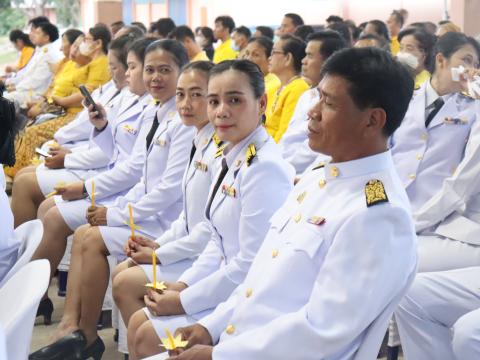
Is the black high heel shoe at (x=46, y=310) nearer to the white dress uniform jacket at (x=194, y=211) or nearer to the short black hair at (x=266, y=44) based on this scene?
the white dress uniform jacket at (x=194, y=211)

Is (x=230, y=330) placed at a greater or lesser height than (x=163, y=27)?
lesser

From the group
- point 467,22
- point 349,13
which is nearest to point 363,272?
point 467,22

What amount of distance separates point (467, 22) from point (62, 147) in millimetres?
6306

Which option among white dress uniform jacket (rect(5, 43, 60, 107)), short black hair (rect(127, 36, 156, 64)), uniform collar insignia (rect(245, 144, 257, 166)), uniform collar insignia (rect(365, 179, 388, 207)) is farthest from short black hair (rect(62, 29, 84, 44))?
uniform collar insignia (rect(365, 179, 388, 207))

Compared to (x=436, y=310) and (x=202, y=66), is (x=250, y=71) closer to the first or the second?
(x=202, y=66)

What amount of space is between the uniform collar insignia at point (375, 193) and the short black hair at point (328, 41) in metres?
2.51

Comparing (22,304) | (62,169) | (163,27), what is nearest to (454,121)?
(22,304)

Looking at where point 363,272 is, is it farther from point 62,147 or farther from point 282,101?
point 62,147

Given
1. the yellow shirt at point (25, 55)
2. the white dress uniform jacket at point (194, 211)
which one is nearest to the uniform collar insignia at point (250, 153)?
the white dress uniform jacket at point (194, 211)

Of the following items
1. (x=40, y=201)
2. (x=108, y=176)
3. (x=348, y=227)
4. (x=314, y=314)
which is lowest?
(x=40, y=201)

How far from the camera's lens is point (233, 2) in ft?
52.2

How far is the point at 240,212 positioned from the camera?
2.54m

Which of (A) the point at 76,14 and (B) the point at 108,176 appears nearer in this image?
(B) the point at 108,176

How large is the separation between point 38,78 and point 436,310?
5.86m
